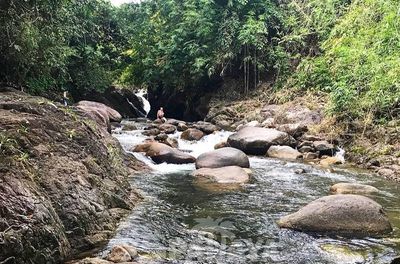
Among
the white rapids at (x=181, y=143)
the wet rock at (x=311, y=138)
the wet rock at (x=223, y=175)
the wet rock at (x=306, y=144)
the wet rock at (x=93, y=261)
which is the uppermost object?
the wet rock at (x=311, y=138)

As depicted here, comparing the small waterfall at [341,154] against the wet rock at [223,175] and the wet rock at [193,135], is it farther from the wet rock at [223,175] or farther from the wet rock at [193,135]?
the wet rock at [193,135]

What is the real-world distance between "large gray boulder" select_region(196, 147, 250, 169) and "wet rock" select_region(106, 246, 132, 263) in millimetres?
5295

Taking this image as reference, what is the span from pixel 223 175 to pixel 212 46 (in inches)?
499

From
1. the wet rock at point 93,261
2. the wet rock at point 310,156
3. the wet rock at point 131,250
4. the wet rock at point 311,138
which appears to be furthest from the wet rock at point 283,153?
the wet rock at point 93,261

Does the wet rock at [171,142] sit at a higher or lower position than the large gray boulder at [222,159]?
lower

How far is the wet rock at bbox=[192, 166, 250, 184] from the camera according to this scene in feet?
27.5

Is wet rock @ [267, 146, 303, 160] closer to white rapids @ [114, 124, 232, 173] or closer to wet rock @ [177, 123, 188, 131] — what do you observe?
white rapids @ [114, 124, 232, 173]

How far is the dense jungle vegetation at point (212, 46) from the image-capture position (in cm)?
975

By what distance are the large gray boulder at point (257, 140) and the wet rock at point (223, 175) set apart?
3320 mm

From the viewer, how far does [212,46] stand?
2025 cm

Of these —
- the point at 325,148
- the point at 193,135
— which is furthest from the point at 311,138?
the point at 193,135

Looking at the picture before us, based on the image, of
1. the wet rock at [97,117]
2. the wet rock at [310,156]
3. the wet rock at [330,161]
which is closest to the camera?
the wet rock at [97,117]

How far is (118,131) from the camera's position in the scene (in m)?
15.3

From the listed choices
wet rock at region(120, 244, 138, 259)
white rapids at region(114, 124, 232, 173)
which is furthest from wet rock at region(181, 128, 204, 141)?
wet rock at region(120, 244, 138, 259)
